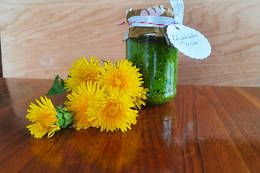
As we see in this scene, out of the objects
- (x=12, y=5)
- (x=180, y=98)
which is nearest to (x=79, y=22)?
(x=12, y=5)

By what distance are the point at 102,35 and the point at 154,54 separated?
0.46 metres

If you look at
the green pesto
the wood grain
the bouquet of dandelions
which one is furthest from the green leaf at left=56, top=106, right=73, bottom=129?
the wood grain

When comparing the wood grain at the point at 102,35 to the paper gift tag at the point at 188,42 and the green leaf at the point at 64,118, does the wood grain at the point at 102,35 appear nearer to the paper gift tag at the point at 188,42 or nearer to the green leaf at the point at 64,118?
the paper gift tag at the point at 188,42

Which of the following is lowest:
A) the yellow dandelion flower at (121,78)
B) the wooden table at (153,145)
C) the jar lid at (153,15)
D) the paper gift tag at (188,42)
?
the wooden table at (153,145)

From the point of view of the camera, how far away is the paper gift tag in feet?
1.30

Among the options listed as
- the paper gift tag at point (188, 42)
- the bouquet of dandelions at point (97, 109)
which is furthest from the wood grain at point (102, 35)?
the bouquet of dandelions at point (97, 109)

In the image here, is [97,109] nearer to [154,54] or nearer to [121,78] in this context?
[121,78]

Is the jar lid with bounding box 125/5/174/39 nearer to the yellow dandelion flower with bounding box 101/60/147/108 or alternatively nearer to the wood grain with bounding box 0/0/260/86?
the yellow dandelion flower with bounding box 101/60/147/108

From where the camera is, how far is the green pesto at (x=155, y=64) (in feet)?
1.44

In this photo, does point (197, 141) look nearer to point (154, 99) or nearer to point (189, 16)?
point (154, 99)

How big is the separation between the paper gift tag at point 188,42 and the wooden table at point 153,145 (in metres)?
0.13

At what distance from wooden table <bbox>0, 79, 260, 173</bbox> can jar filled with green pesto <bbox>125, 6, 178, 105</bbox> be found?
46 mm

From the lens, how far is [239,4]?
2.42 feet

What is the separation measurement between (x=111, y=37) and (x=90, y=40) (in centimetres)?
10
